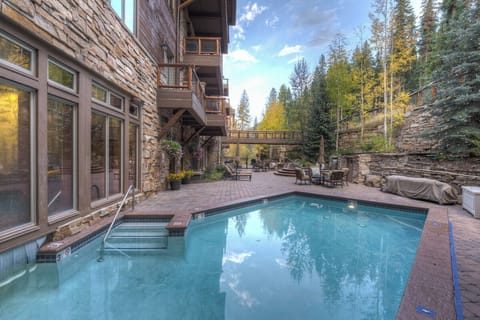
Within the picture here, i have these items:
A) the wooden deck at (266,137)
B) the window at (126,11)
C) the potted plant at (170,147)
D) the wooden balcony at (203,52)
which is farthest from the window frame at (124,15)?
the wooden deck at (266,137)

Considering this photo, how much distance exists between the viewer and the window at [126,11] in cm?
477

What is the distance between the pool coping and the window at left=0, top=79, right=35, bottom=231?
2.18 ft

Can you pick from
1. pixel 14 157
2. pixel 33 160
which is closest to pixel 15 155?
pixel 14 157

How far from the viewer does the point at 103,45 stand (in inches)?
164

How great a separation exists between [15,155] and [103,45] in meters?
2.66

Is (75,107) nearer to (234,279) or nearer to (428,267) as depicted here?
(234,279)

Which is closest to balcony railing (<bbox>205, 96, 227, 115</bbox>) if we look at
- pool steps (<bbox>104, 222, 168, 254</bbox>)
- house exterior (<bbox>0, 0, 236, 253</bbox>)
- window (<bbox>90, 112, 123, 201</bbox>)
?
house exterior (<bbox>0, 0, 236, 253</bbox>)

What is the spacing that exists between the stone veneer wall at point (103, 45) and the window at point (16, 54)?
0.24 metres

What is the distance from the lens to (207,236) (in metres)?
4.56

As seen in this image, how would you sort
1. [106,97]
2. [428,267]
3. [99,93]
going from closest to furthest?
[428,267]
[99,93]
[106,97]

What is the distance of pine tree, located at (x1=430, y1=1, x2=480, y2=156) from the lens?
719 centimetres

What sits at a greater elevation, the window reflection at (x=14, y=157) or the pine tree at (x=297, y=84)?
the pine tree at (x=297, y=84)

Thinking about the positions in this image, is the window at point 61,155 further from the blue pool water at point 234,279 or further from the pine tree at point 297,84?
the pine tree at point 297,84

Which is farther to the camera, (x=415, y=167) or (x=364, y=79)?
(x=364, y=79)
